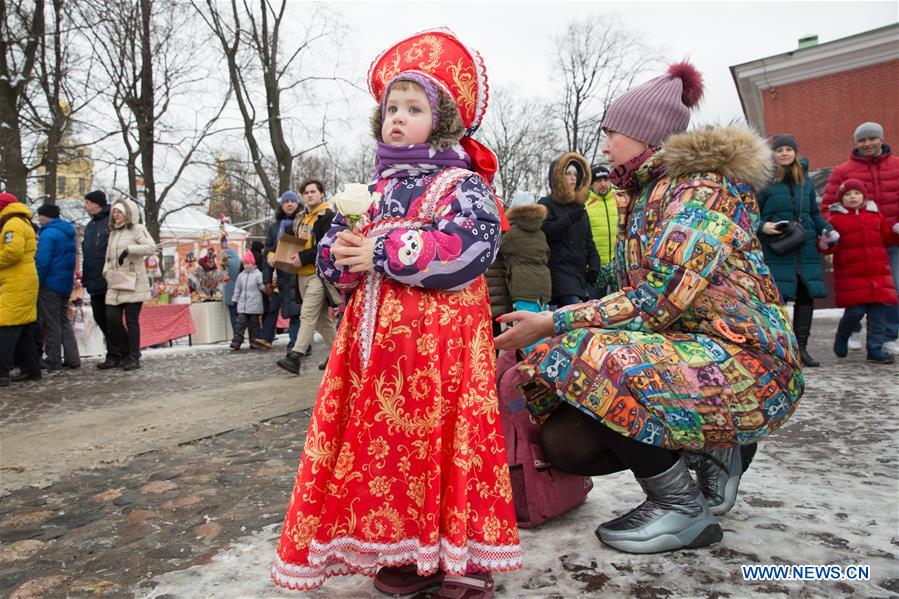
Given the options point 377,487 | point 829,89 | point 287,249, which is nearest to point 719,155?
point 377,487

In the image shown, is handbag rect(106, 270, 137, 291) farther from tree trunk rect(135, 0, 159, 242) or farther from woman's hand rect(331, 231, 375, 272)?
tree trunk rect(135, 0, 159, 242)

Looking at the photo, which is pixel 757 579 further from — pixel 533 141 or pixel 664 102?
pixel 533 141

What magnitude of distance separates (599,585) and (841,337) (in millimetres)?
6063

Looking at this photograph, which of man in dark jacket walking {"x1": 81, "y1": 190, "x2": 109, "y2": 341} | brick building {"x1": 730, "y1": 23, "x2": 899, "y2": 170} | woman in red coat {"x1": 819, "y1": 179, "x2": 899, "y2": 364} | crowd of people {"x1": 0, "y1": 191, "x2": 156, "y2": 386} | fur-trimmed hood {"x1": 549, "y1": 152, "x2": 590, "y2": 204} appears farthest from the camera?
brick building {"x1": 730, "y1": 23, "x2": 899, "y2": 170}

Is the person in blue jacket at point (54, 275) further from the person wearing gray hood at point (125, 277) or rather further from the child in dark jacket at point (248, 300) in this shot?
the child in dark jacket at point (248, 300)

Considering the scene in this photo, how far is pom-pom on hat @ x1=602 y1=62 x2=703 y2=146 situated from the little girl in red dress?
69 centimetres

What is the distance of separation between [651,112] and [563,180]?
341cm

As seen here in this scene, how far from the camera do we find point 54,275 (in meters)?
7.28

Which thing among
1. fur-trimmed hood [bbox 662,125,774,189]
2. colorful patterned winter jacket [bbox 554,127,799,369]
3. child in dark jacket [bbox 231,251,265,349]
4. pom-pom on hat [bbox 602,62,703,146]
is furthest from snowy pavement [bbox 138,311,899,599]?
child in dark jacket [bbox 231,251,265,349]

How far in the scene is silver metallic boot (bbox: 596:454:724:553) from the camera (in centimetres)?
208

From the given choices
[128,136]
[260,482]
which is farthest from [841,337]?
[128,136]

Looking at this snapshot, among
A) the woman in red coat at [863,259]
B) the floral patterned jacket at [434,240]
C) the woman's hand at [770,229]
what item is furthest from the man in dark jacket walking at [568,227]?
the floral patterned jacket at [434,240]

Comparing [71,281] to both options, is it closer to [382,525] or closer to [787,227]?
[382,525]

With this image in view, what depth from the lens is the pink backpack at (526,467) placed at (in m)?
2.32
